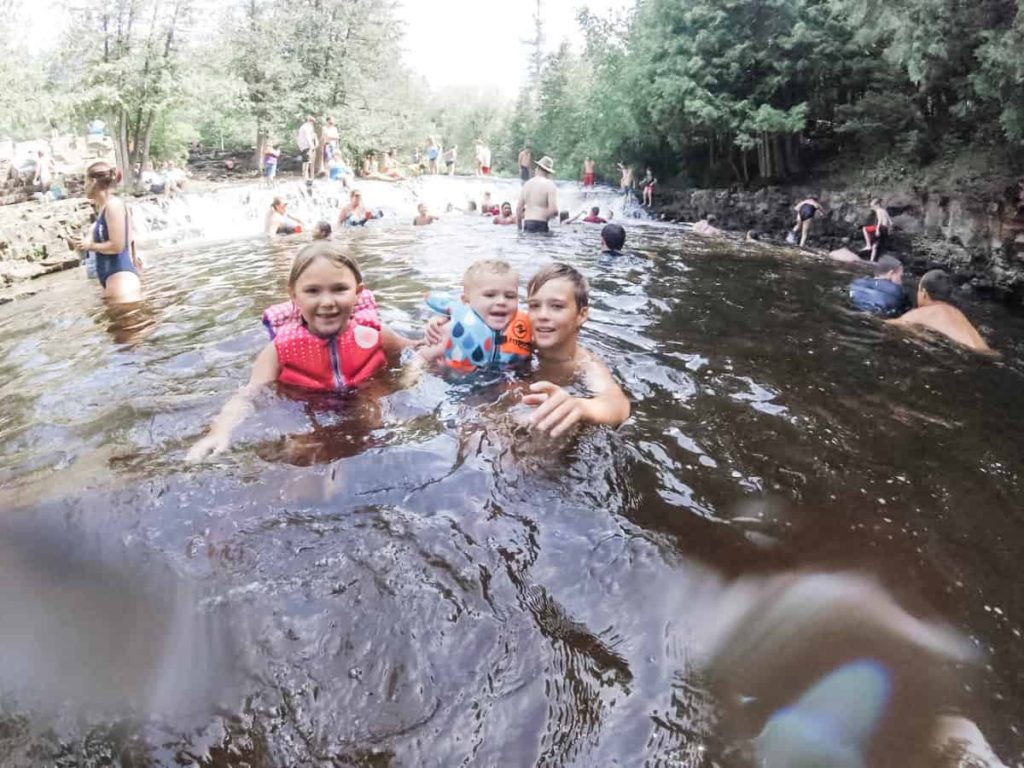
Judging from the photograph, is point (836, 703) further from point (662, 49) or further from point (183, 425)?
point (662, 49)

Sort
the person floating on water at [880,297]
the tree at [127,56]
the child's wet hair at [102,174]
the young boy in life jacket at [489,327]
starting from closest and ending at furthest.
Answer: the young boy in life jacket at [489,327] → the child's wet hair at [102,174] → the person floating on water at [880,297] → the tree at [127,56]

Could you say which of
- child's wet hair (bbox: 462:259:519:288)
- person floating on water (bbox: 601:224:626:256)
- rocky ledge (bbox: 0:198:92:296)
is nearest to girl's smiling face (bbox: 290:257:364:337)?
child's wet hair (bbox: 462:259:519:288)

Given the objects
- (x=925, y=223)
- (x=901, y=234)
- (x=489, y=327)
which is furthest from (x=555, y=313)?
(x=901, y=234)

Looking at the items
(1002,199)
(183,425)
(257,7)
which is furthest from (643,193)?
(183,425)

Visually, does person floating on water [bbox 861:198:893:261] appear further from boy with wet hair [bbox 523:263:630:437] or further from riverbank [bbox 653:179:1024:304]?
boy with wet hair [bbox 523:263:630:437]

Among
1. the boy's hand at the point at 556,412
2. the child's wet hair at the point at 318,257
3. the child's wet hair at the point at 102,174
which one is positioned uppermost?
the child's wet hair at the point at 102,174

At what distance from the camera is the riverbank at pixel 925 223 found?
943 cm

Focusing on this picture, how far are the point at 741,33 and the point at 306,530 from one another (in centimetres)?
1935

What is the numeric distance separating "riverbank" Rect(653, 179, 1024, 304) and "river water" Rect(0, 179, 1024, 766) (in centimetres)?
551

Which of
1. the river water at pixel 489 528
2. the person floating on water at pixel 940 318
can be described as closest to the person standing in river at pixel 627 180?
the person floating on water at pixel 940 318

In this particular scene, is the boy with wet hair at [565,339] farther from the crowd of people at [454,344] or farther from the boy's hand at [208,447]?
the boy's hand at [208,447]

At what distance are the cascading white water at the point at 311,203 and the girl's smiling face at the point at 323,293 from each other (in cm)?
1164

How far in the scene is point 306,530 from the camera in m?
2.52

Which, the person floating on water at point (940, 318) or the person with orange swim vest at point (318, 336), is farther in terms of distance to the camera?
the person floating on water at point (940, 318)
